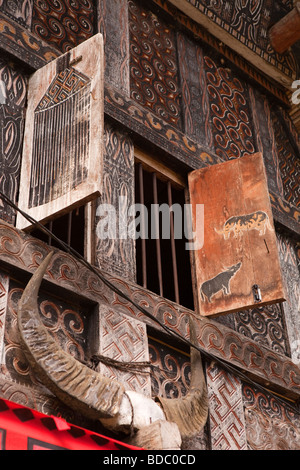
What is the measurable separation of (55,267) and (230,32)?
4380 mm

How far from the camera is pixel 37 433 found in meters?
4.46

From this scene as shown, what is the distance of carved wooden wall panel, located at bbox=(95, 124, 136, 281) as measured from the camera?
6.37 metres

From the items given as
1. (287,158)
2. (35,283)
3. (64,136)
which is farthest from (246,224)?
(287,158)

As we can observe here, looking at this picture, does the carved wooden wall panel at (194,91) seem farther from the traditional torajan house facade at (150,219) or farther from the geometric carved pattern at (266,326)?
the geometric carved pattern at (266,326)

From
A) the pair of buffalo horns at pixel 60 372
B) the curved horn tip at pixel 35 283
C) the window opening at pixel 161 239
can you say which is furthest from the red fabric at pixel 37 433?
the window opening at pixel 161 239

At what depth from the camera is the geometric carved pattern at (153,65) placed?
7.86 metres

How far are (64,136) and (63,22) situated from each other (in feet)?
6.00

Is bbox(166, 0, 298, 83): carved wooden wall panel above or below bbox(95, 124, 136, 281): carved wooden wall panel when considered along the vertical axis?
above

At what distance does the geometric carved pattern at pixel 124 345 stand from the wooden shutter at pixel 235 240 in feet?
2.81

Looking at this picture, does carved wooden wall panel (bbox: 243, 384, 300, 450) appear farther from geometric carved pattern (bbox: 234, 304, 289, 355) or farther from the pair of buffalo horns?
the pair of buffalo horns

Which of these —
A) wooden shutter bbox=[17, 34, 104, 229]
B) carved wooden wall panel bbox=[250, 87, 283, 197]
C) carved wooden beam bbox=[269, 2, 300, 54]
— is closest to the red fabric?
wooden shutter bbox=[17, 34, 104, 229]

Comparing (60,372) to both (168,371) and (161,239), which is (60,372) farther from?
(161,239)

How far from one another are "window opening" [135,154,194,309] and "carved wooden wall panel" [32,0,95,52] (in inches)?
48.0
